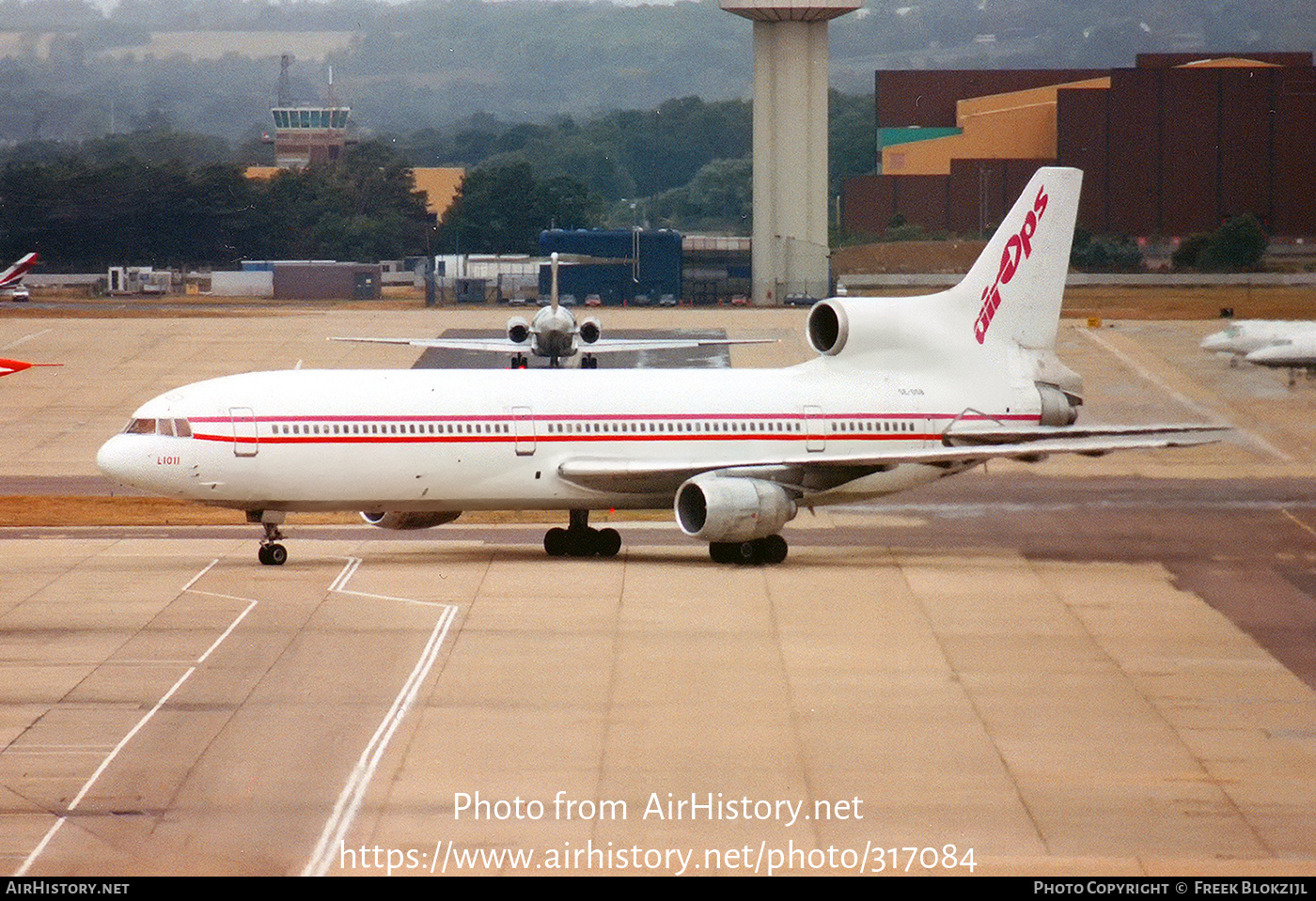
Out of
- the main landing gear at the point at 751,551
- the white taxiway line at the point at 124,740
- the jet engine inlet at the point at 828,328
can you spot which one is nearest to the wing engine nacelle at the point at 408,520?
the white taxiway line at the point at 124,740

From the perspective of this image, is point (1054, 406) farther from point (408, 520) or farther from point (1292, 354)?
point (1292, 354)

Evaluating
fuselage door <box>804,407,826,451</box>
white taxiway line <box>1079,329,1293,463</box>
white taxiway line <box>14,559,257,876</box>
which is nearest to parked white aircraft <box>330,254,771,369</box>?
white taxiway line <box>1079,329,1293,463</box>

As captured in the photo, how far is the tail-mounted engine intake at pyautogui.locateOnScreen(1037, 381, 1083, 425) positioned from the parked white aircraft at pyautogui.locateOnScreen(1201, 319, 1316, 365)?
35.6 m

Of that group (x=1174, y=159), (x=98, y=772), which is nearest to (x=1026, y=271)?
(x=98, y=772)

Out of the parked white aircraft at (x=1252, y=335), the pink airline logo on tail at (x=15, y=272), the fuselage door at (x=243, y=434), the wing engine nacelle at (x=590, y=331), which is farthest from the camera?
the parked white aircraft at (x=1252, y=335)

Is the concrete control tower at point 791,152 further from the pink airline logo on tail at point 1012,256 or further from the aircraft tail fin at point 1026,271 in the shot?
the pink airline logo on tail at point 1012,256

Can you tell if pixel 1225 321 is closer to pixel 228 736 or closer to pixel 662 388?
pixel 662 388

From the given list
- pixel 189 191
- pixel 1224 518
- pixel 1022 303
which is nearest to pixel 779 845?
pixel 1022 303

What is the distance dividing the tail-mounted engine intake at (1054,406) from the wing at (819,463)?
1.91 meters

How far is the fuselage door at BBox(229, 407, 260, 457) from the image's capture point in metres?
36.8

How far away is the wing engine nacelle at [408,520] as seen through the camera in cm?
4019

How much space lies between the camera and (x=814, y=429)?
40469mm

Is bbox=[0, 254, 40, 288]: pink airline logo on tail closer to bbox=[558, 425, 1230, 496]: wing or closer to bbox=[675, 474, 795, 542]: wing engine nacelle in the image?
bbox=[558, 425, 1230, 496]: wing

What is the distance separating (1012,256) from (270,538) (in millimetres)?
17321
